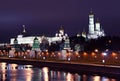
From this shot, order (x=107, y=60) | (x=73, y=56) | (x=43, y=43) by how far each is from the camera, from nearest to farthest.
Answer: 1. (x=107, y=60)
2. (x=73, y=56)
3. (x=43, y=43)

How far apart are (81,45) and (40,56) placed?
11.7m

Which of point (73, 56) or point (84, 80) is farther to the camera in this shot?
point (73, 56)

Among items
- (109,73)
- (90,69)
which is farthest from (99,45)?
(109,73)

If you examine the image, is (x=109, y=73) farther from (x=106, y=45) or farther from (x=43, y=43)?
(x=43, y=43)

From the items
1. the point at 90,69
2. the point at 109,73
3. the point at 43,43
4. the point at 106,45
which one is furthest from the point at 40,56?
the point at 109,73

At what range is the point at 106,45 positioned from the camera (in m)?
131

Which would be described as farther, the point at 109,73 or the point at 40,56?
the point at 40,56

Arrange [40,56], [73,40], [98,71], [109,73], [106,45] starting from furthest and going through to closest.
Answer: [73,40] → [40,56] → [106,45] → [98,71] → [109,73]

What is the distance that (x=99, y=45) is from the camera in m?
132

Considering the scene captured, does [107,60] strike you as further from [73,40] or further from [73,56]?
[73,40]

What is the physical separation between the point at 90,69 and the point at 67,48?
54.9 metres

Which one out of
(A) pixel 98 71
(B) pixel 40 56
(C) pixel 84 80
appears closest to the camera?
(C) pixel 84 80

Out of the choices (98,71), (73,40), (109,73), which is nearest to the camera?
(109,73)

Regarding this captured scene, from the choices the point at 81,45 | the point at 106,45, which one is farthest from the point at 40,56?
the point at 106,45
